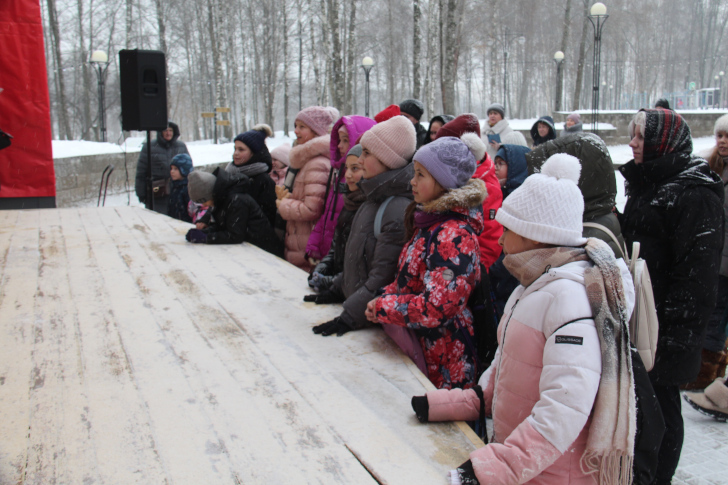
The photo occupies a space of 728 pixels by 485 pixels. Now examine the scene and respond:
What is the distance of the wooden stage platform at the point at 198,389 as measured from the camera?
1568 millimetres

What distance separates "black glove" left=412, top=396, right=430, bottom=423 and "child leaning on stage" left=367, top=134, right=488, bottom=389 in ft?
1.21

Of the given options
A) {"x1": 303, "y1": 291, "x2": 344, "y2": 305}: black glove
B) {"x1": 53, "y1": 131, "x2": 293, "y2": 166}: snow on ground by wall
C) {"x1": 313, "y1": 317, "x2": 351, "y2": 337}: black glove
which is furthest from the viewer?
{"x1": 53, "y1": 131, "x2": 293, "y2": 166}: snow on ground by wall

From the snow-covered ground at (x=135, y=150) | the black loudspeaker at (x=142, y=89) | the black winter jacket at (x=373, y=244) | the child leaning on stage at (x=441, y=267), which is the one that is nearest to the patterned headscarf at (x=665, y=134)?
the child leaning on stage at (x=441, y=267)

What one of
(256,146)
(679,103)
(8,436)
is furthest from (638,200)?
(679,103)

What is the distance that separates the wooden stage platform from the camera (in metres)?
1.57

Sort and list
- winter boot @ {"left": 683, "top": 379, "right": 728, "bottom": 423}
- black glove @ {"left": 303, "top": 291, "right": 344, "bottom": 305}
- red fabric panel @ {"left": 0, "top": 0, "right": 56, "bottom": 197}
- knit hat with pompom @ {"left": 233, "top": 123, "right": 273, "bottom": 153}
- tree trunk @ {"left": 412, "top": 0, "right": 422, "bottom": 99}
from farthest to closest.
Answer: tree trunk @ {"left": 412, "top": 0, "right": 422, "bottom": 99}, red fabric panel @ {"left": 0, "top": 0, "right": 56, "bottom": 197}, knit hat with pompom @ {"left": 233, "top": 123, "right": 273, "bottom": 153}, winter boot @ {"left": 683, "top": 379, "right": 728, "bottom": 423}, black glove @ {"left": 303, "top": 291, "right": 344, "bottom": 305}

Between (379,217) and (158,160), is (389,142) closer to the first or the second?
(379,217)

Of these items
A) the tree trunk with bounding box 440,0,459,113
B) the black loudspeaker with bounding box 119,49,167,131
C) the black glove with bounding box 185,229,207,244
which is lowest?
the black glove with bounding box 185,229,207,244

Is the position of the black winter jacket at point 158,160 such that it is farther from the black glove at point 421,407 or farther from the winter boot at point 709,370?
the black glove at point 421,407

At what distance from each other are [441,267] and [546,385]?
73 cm

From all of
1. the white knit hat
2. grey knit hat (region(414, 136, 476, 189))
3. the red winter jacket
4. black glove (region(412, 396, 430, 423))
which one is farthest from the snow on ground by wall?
the white knit hat

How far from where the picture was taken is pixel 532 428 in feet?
4.49

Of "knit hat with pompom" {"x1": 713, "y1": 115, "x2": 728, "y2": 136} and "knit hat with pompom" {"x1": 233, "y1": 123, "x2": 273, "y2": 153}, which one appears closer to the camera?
"knit hat with pompom" {"x1": 713, "y1": 115, "x2": 728, "y2": 136}

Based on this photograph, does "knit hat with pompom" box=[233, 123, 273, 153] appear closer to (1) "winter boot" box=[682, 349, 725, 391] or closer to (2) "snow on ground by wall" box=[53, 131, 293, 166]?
(1) "winter boot" box=[682, 349, 725, 391]
